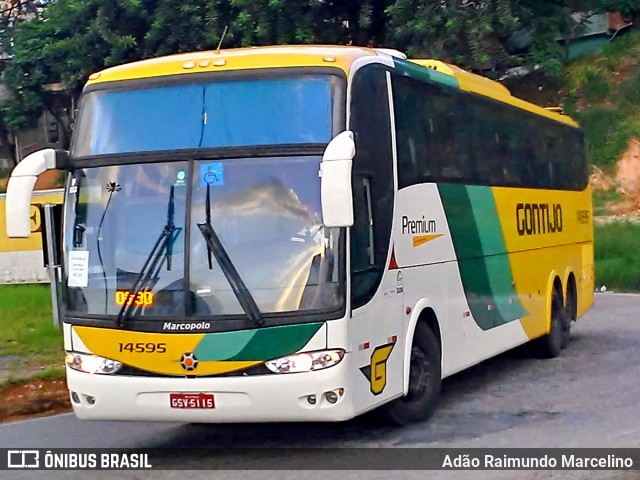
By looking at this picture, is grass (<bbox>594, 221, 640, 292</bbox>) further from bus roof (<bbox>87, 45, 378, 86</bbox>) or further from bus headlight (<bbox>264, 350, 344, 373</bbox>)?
bus headlight (<bbox>264, 350, 344, 373</bbox>)

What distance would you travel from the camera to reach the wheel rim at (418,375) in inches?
365

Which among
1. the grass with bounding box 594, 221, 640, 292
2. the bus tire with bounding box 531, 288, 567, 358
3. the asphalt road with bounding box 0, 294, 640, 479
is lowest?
the grass with bounding box 594, 221, 640, 292

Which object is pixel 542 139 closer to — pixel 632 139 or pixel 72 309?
pixel 72 309

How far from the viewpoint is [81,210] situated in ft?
26.7

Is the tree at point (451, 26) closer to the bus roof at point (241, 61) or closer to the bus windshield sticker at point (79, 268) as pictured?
the bus roof at point (241, 61)

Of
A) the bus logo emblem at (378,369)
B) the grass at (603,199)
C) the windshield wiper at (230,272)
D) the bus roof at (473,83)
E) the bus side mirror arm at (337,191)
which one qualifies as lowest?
the grass at (603,199)

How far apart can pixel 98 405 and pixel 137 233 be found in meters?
1.33

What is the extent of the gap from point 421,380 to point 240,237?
8.57ft

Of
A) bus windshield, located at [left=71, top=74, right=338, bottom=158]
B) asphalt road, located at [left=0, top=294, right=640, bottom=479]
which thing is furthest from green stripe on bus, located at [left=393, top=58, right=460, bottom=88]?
asphalt road, located at [left=0, top=294, right=640, bottom=479]

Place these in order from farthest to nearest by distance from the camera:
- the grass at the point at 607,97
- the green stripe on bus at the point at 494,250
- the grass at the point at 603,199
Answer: the grass at the point at 607,97, the grass at the point at 603,199, the green stripe on bus at the point at 494,250

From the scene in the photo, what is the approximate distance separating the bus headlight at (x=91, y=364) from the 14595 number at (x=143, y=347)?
143 mm

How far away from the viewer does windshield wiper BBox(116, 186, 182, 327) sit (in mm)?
7762

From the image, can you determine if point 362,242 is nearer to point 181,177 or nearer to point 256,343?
point 256,343

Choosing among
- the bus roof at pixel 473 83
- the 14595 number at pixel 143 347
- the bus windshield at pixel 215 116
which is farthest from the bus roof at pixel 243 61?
the 14595 number at pixel 143 347
